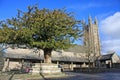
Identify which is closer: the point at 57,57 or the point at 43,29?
the point at 43,29

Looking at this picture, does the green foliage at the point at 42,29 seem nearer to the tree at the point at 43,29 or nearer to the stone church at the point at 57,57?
the tree at the point at 43,29

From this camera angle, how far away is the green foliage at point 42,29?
79.5 ft

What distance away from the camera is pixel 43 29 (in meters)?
24.7

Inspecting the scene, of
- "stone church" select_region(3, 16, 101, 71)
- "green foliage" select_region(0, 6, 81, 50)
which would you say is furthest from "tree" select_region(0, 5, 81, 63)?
"stone church" select_region(3, 16, 101, 71)

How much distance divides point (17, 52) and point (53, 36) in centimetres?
3839

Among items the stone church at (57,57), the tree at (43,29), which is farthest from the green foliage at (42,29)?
the stone church at (57,57)

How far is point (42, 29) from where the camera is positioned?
24.6 meters

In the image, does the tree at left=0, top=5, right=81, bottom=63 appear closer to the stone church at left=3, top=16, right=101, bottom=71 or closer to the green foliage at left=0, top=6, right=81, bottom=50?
the green foliage at left=0, top=6, right=81, bottom=50

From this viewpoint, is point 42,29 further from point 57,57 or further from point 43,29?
point 57,57

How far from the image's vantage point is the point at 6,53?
58.1m

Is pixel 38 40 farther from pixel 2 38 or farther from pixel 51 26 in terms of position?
pixel 2 38

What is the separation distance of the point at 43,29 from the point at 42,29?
127 mm

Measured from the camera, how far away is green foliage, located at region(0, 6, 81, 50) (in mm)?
24233

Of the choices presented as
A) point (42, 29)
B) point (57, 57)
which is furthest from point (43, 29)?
point (57, 57)
